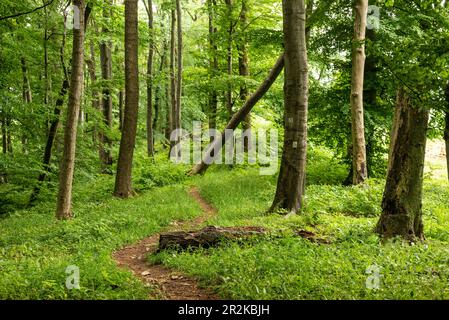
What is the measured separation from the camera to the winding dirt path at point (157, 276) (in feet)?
18.8

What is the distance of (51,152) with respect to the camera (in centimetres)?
1623

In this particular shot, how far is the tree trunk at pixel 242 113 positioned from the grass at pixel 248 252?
4101 millimetres

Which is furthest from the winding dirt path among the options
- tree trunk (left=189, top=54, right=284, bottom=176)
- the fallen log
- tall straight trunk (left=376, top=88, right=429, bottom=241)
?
tree trunk (left=189, top=54, right=284, bottom=176)

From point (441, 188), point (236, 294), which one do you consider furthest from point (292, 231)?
point (441, 188)

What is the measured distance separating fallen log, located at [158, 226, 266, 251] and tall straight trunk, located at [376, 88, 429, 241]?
2.39 metres

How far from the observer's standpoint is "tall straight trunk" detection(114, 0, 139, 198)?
46.3 feet

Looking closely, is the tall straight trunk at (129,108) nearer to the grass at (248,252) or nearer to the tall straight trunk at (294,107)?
the grass at (248,252)

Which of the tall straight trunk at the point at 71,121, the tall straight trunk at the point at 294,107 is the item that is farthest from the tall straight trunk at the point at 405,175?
the tall straight trunk at the point at 71,121

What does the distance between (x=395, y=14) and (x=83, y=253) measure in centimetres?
1286

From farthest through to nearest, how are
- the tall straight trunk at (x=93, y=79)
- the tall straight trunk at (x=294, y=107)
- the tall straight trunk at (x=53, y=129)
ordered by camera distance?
the tall straight trunk at (x=93, y=79)
the tall straight trunk at (x=53, y=129)
the tall straight trunk at (x=294, y=107)

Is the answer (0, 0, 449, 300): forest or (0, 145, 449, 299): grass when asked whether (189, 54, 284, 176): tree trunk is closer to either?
(0, 0, 449, 300): forest
